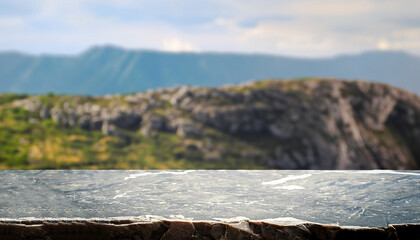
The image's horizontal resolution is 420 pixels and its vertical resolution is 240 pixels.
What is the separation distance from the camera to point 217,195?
155 inches

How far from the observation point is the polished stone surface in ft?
11.3

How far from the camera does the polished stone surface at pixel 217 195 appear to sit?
3.45 m

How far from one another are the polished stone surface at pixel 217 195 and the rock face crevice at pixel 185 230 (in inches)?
3.1

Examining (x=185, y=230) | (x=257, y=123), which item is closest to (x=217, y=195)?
(x=185, y=230)

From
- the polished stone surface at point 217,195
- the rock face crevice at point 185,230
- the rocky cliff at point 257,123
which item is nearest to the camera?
the rock face crevice at point 185,230

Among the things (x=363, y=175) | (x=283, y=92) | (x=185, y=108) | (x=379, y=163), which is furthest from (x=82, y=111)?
(x=363, y=175)

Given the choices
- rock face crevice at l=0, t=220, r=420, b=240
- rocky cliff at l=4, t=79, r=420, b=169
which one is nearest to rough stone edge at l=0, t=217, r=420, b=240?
rock face crevice at l=0, t=220, r=420, b=240

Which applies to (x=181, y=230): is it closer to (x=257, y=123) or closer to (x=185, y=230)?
(x=185, y=230)

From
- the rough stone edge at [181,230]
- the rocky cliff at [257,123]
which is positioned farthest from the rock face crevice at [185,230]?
the rocky cliff at [257,123]

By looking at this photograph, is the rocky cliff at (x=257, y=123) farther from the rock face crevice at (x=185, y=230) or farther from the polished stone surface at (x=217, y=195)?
the rock face crevice at (x=185, y=230)

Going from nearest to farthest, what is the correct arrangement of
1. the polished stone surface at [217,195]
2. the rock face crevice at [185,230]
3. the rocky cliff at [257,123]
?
the rock face crevice at [185,230] < the polished stone surface at [217,195] < the rocky cliff at [257,123]

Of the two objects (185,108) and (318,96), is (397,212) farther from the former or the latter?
(318,96)

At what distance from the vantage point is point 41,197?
3834mm

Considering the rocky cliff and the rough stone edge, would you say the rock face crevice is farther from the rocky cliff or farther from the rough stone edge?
the rocky cliff
